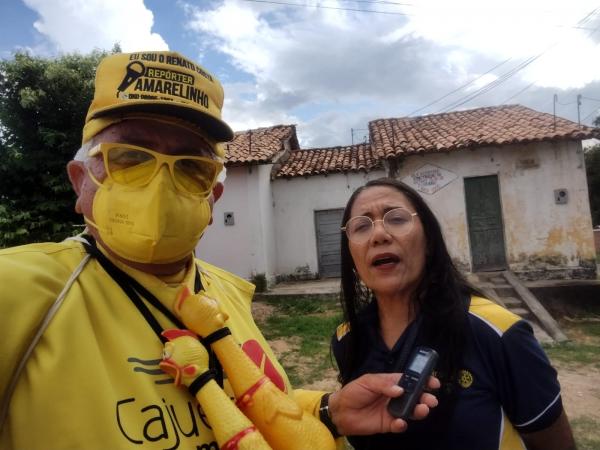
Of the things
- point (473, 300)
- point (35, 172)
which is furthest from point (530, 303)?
point (35, 172)

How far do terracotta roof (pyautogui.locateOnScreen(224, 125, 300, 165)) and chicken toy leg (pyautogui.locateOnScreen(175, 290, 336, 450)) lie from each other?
942 cm

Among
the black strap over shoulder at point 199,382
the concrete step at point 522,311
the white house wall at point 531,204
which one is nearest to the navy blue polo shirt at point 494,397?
the black strap over shoulder at point 199,382

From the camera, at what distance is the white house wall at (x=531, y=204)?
943 centimetres

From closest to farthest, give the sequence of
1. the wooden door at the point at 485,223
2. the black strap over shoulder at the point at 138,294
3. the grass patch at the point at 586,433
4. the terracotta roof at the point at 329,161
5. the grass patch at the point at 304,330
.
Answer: the black strap over shoulder at the point at 138,294 → the grass patch at the point at 586,433 → the grass patch at the point at 304,330 → the wooden door at the point at 485,223 → the terracotta roof at the point at 329,161

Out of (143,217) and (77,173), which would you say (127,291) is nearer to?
(143,217)

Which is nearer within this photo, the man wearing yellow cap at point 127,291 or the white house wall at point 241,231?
the man wearing yellow cap at point 127,291

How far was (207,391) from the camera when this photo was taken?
1.04 metres

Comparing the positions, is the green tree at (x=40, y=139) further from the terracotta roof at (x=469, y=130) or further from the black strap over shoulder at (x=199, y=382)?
the black strap over shoulder at (x=199, y=382)

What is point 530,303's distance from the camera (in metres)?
7.75

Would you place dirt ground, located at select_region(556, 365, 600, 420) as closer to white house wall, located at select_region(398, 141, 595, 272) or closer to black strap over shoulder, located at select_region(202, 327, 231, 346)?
black strap over shoulder, located at select_region(202, 327, 231, 346)

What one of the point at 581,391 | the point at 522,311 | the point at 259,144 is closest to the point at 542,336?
the point at 522,311

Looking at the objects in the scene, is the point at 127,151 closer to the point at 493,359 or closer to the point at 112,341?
the point at 112,341

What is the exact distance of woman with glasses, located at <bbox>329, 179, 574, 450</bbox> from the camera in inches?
54.4

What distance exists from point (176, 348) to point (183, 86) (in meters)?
0.87
